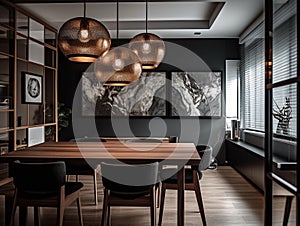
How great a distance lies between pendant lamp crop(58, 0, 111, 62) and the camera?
9.89 ft

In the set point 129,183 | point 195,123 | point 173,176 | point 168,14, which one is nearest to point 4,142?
point 173,176

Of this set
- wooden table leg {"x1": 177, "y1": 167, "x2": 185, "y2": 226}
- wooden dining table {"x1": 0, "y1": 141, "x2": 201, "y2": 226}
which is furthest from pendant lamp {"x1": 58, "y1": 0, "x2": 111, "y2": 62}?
wooden table leg {"x1": 177, "y1": 167, "x2": 185, "y2": 226}

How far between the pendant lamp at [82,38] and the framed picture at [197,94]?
4.14 meters

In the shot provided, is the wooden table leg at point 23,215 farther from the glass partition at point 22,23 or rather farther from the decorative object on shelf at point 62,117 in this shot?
the decorative object on shelf at point 62,117

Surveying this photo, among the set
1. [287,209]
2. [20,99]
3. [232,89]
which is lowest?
[287,209]

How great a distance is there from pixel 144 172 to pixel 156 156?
1.50 ft

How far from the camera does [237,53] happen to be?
7191mm

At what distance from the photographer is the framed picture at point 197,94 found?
7137 millimetres

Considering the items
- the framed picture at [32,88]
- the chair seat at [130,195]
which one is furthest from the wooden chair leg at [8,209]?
the framed picture at [32,88]

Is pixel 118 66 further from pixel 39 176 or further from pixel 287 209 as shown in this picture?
pixel 287 209

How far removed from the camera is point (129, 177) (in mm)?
2793

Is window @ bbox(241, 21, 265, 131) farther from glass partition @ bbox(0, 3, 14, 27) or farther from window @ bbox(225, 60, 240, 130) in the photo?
glass partition @ bbox(0, 3, 14, 27)

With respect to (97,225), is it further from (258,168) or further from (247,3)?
(247,3)

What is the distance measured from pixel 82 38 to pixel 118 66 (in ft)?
1.88
